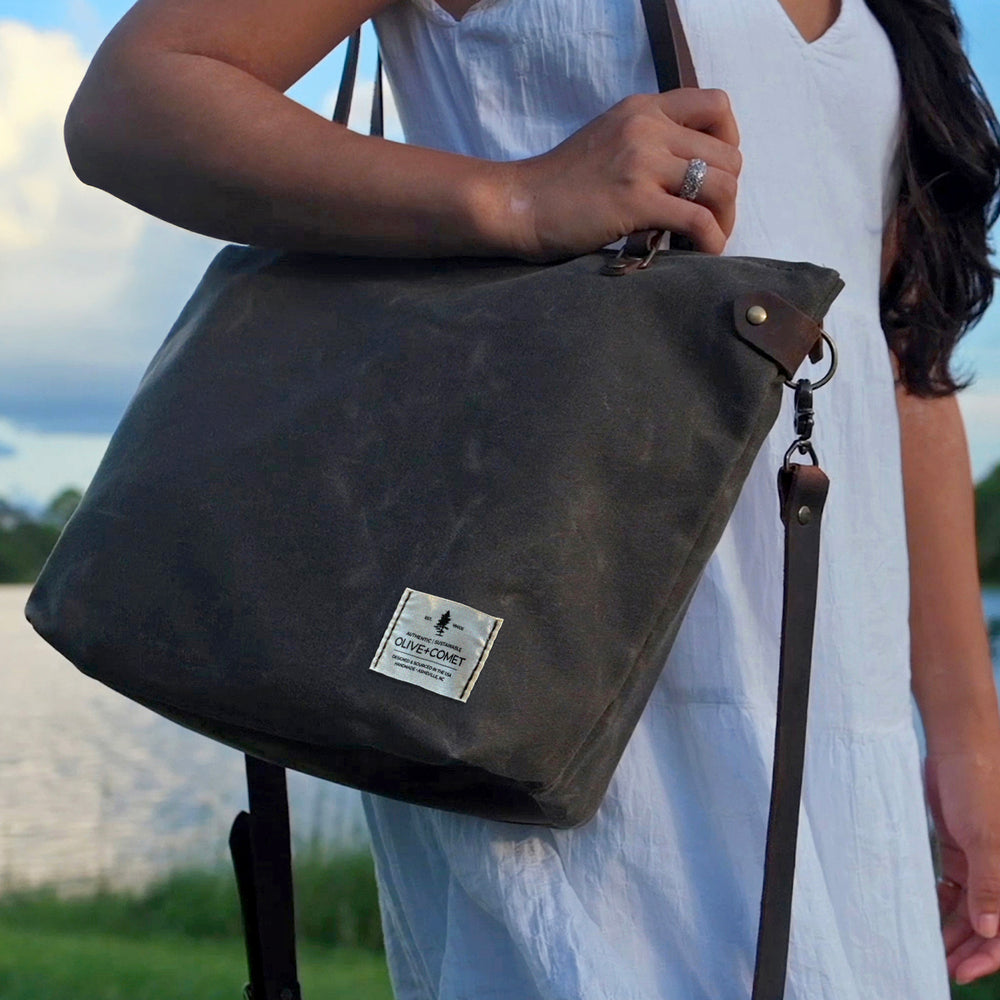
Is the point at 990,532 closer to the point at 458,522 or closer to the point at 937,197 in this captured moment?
the point at 937,197

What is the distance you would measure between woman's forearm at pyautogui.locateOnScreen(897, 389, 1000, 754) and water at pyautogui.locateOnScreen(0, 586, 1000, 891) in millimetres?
2867

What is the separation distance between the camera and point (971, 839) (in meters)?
1.10

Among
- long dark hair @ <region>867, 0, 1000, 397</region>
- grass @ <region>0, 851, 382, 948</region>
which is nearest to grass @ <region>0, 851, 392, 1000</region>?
grass @ <region>0, 851, 382, 948</region>

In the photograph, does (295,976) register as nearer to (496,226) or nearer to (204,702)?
(204,702)

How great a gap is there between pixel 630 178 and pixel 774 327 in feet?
0.43

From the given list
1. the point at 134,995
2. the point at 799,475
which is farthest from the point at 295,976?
the point at 134,995

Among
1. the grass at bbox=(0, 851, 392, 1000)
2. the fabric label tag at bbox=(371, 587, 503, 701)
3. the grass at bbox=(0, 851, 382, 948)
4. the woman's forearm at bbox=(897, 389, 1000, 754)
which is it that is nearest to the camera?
the fabric label tag at bbox=(371, 587, 503, 701)

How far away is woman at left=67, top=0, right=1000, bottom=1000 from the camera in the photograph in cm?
80

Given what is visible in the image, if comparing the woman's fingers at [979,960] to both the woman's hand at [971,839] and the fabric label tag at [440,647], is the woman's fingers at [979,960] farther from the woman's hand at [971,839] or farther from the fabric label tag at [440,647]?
the fabric label tag at [440,647]

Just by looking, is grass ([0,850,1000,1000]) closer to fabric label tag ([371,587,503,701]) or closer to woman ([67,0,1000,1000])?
woman ([67,0,1000,1000])

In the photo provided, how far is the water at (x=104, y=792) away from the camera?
5.16 m

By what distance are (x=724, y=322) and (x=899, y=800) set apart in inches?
15.5

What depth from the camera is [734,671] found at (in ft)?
2.77

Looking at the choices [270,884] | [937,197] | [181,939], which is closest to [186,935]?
[181,939]
